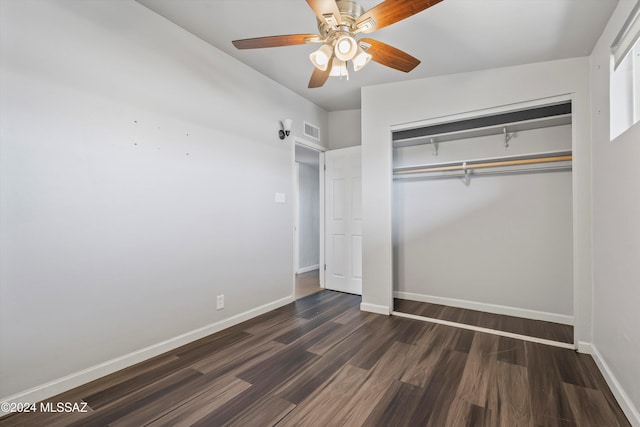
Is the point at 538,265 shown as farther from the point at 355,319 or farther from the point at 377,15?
the point at 377,15

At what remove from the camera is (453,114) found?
118 inches

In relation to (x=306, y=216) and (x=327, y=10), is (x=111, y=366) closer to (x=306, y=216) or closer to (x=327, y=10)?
(x=327, y=10)

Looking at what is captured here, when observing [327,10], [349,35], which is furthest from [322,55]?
[327,10]

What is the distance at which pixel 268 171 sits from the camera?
3344mm

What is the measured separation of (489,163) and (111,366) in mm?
3932

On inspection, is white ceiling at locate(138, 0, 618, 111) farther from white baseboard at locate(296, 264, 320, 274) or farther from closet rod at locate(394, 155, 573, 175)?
white baseboard at locate(296, 264, 320, 274)

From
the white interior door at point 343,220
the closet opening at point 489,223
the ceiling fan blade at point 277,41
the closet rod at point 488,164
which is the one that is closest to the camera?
the ceiling fan blade at point 277,41

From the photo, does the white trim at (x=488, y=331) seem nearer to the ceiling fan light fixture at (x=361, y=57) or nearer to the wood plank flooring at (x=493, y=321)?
the wood plank flooring at (x=493, y=321)

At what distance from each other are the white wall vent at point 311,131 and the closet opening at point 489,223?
1.14 meters

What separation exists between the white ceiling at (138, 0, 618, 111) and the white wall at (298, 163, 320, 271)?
3251 mm

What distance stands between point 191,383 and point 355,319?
1732 mm

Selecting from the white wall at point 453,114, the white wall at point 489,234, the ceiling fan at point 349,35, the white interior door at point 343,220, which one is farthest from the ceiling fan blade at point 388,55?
the white interior door at point 343,220

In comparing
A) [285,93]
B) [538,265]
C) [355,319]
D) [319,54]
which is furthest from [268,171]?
[538,265]

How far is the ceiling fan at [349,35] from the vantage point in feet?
4.93
